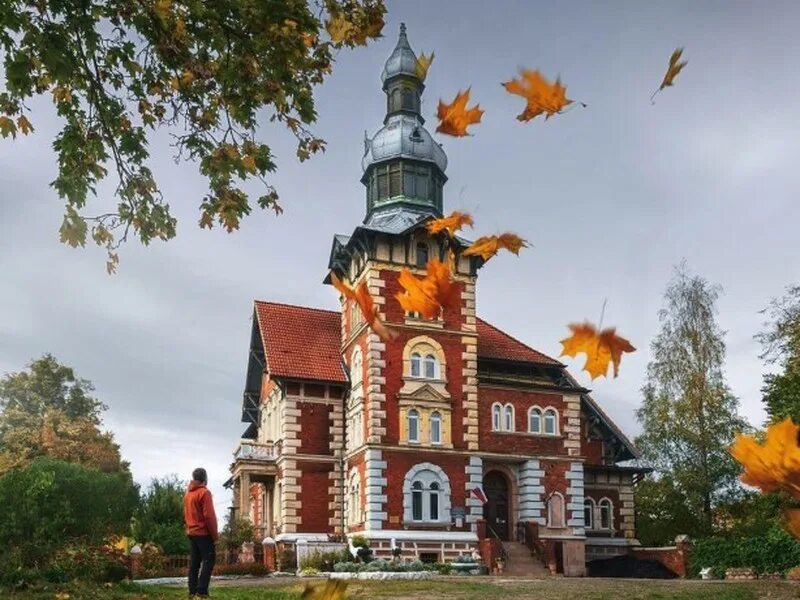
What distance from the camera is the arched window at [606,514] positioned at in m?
39.1

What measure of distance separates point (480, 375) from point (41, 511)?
55.1ft

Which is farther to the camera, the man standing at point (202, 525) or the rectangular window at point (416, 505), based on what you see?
the rectangular window at point (416, 505)

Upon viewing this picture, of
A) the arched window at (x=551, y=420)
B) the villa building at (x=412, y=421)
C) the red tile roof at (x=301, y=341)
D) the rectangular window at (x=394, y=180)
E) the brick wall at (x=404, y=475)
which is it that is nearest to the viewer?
the brick wall at (x=404, y=475)

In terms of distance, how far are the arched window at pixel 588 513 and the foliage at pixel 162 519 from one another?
1683 centimetres

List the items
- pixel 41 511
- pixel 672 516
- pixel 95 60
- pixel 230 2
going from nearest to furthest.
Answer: pixel 230 2 < pixel 95 60 < pixel 41 511 < pixel 672 516

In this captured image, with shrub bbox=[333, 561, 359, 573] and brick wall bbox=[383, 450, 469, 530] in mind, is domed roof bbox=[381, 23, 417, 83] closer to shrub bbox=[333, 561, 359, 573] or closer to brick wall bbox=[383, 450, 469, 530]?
brick wall bbox=[383, 450, 469, 530]

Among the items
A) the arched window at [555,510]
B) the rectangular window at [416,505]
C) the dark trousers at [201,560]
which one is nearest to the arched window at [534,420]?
the arched window at [555,510]

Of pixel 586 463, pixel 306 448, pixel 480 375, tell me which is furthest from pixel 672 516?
pixel 306 448

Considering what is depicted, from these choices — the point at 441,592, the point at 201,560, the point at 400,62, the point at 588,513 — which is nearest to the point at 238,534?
the point at 588,513

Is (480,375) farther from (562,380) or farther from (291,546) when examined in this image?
(291,546)

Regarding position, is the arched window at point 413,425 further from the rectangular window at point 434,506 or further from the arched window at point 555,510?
the arched window at point 555,510

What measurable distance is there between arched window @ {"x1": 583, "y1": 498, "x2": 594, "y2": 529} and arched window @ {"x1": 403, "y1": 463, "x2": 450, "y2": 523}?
26.6 ft

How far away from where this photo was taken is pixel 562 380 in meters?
37.9

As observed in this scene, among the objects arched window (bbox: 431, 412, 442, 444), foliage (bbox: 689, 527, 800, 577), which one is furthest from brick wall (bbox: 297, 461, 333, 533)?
foliage (bbox: 689, 527, 800, 577)
